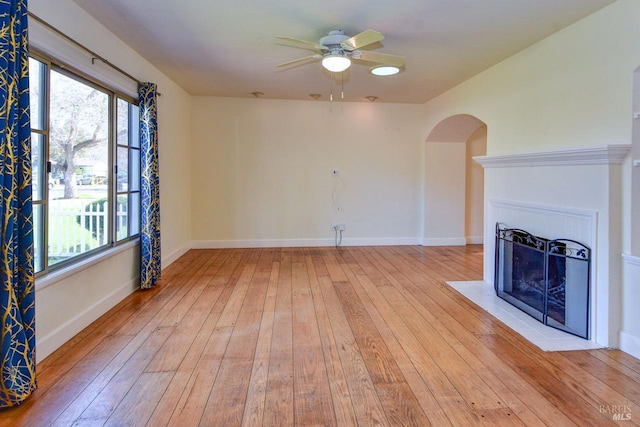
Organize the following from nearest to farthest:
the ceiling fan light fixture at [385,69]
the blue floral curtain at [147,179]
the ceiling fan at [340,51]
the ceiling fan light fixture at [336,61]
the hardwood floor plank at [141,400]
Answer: the hardwood floor plank at [141,400]
the ceiling fan at [340,51]
the ceiling fan light fixture at [336,61]
the ceiling fan light fixture at [385,69]
the blue floral curtain at [147,179]

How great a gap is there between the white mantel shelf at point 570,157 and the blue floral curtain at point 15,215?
151 inches

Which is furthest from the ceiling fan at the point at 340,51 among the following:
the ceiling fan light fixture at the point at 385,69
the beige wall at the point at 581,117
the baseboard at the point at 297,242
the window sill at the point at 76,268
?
the baseboard at the point at 297,242

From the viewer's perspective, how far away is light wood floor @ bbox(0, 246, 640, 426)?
1.86 metres

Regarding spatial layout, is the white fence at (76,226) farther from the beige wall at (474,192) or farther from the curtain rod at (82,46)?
the beige wall at (474,192)

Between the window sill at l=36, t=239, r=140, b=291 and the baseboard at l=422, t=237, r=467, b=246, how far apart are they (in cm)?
497

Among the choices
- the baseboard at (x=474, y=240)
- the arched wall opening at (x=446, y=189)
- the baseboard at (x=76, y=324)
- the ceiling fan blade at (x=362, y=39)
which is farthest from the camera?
the baseboard at (x=474, y=240)

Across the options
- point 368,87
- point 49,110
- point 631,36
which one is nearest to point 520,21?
point 631,36

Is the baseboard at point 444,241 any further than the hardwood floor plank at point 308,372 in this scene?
Yes

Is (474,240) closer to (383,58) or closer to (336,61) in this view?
(383,58)

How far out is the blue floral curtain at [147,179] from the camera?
152 inches

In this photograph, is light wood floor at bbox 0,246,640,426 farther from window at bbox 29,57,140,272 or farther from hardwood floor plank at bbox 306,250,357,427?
window at bbox 29,57,140,272

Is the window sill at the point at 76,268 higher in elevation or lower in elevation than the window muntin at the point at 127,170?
lower

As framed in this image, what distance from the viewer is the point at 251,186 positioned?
6.32 m

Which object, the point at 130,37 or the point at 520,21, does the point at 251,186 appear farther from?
the point at 520,21
